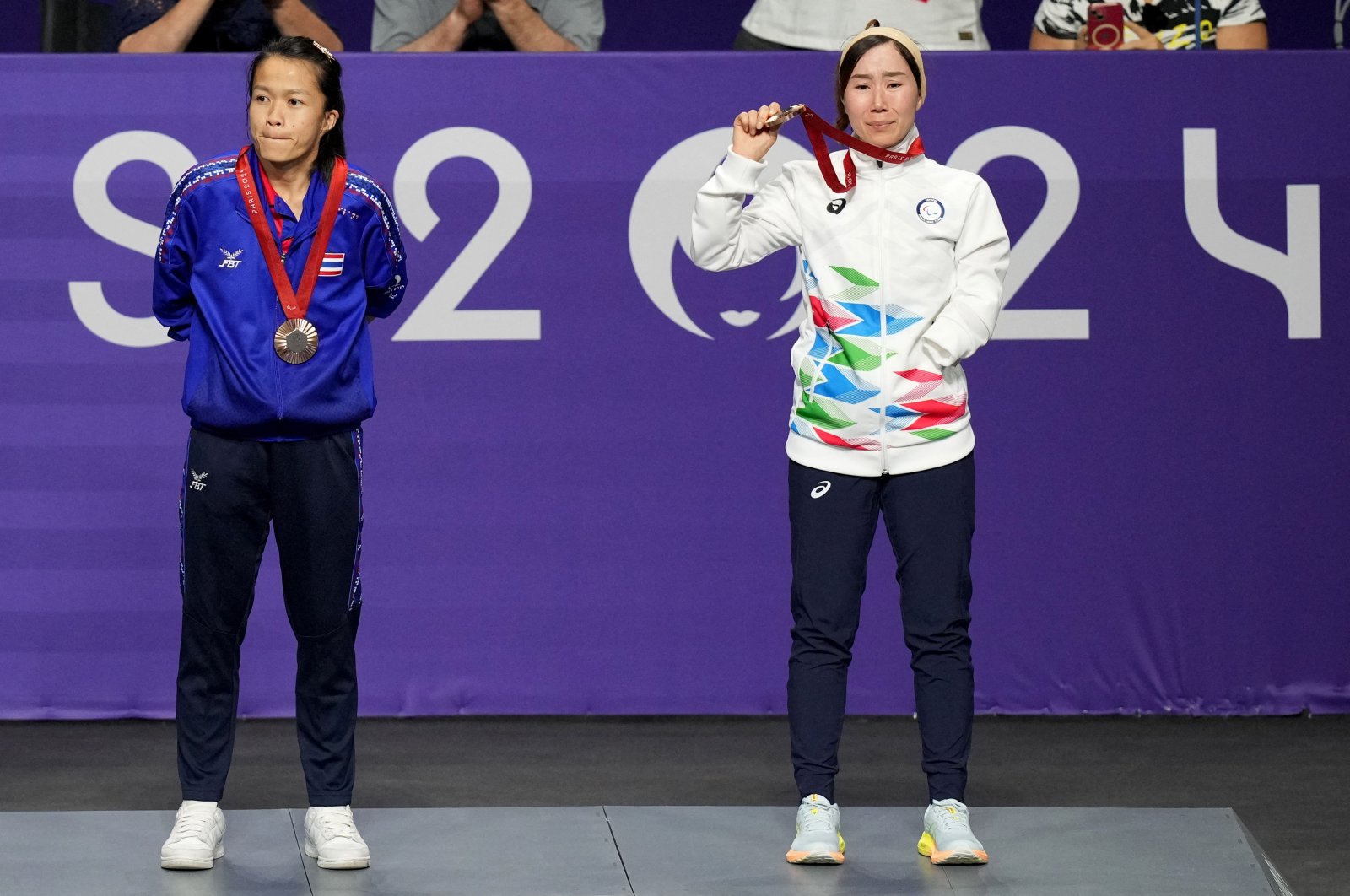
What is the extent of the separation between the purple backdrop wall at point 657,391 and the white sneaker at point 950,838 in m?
1.28

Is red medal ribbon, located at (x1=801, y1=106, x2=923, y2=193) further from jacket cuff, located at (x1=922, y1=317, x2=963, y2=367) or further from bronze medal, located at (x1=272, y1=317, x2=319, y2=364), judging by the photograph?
bronze medal, located at (x1=272, y1=317, x2=319, y2=364)

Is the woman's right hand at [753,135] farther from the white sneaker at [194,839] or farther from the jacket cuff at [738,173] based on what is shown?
the white sneaker at [194,839]

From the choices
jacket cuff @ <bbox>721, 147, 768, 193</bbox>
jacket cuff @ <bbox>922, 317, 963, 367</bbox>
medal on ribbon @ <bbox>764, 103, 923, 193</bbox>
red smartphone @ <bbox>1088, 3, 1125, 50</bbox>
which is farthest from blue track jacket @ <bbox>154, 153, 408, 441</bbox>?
red smartphone @ <bbox>1088, 3, 1125, 50</bbox>

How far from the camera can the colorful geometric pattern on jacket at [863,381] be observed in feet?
11.1

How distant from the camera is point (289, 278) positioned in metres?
3.28

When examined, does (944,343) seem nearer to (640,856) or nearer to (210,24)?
(640,856)

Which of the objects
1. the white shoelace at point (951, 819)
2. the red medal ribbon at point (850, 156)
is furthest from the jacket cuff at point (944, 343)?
the white shoelace at point (951, 819)

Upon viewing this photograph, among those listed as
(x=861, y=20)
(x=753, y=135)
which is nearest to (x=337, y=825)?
(x=753, y=135)

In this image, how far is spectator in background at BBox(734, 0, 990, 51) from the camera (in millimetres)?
5004

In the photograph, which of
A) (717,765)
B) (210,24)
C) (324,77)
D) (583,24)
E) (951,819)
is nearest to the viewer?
(324,77)

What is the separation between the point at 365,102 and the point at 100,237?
0.74 metres

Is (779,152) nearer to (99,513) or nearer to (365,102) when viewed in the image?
(365,102)

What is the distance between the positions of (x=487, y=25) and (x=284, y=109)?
73.5 inches

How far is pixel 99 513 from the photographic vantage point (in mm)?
4652
